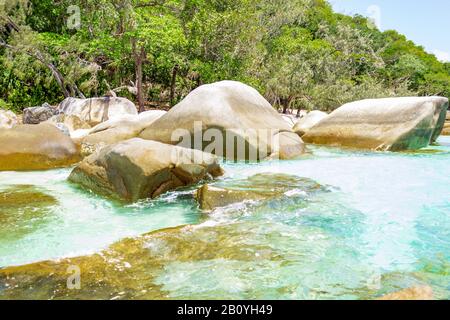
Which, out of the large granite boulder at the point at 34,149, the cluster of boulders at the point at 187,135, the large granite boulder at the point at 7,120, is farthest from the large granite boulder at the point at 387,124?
the large granite boulder at the point at 7,120

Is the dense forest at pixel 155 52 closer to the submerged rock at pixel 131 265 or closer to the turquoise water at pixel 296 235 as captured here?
the turquoise water at pixel 296 235

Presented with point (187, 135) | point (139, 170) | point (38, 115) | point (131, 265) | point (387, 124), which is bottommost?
point (131, 265)

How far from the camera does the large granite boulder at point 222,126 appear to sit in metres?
7.54

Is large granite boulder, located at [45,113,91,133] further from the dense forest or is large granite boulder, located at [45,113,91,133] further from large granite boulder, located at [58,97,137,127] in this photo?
the dense forest

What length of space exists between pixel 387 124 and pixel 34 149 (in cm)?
782

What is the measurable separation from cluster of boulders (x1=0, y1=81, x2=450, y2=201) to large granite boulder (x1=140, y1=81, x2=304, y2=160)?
0.06ft

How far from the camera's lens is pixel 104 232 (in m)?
3.87

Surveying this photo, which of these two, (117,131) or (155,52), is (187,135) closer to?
(117,131)

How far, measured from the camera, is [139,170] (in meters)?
4.94

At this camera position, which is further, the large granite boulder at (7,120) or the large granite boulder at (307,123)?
the large granite boulder at (307,123)

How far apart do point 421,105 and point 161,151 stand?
7142mm

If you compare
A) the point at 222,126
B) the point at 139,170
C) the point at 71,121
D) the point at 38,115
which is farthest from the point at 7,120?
the point at 139,170

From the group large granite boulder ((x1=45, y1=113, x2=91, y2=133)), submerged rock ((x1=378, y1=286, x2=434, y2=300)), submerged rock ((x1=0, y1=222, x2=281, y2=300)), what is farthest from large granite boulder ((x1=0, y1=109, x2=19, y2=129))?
submerged rock ((x1=378, y1=286, x2=434, y2=300))

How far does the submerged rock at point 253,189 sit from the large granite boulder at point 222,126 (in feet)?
→ 5.89
